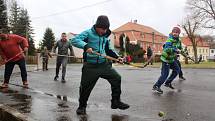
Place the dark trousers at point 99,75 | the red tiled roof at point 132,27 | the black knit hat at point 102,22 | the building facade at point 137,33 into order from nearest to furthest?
the black knit hat at point 102,22
the dark trousers at point 99,75
the building facade at point 137,33
the red tiled roof at point 132,27

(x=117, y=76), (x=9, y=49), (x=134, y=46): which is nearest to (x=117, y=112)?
(x=117, y=76)

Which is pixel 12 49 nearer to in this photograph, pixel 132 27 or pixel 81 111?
pixel 81 111

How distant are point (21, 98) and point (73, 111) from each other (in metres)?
2.14

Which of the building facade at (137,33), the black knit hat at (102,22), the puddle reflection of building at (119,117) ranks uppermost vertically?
the building facade at (137,33)

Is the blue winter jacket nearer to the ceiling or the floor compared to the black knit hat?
nearer to the floor

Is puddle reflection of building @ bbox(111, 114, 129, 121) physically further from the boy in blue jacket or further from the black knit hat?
the black knit hat

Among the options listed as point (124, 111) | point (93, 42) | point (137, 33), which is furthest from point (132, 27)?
point (93, 42)

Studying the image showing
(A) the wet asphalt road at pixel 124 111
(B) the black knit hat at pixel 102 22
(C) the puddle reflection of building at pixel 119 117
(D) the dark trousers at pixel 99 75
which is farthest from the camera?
(D) the dark trousers at pixel 99 75

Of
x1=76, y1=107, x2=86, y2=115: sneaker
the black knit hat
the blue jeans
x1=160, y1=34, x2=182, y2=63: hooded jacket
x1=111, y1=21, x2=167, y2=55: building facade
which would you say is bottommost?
x1=76, y1=107, x2=86, y2=115: sneaker

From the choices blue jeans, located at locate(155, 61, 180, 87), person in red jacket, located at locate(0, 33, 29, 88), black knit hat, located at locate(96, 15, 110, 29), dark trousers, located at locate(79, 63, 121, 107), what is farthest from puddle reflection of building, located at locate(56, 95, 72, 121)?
blue jeans, located at locate(155, 61, 180, 87)

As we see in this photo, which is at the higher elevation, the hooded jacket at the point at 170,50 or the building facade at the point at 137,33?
the building facade at the point at 137,33

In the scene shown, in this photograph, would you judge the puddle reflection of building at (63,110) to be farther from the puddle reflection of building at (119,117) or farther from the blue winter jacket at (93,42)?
the blue winter jacket at (93,42)

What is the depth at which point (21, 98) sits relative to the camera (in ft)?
27.4

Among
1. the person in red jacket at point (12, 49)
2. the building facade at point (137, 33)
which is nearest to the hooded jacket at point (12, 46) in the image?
the person in red jacket at point (12, 49)
